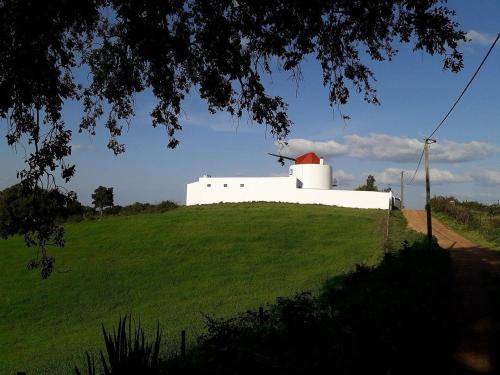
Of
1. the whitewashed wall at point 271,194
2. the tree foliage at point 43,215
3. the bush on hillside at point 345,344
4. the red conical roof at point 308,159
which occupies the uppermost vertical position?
the red conical roof at point 308,159

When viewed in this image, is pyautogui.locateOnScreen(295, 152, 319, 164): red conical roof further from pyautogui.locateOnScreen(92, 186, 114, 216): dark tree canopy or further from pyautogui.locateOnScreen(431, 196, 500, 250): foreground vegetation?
pyautogui.locateOnScreen(92, 186, 114, 216): dark tree canopy

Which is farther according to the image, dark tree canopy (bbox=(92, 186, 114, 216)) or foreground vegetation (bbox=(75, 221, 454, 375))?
dark tree canopy (bbox=(92, 186, 114, 216))

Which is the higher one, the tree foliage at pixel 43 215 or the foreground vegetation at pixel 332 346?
the tree foliage at pixel 43 215

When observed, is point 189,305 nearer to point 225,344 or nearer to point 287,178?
point 225,344

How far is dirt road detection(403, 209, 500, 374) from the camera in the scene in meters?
8.96

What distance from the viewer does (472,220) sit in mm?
43500

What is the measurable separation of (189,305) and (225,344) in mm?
15955

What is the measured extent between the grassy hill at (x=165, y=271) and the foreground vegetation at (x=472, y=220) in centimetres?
674

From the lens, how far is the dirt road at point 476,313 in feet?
29.4

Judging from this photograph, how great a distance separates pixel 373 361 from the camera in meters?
6.61

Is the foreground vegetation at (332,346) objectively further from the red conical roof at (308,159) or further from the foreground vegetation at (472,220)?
the red conical roof at (308,159)

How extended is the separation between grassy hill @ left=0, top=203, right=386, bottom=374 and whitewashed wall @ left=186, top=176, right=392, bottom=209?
14.6ft

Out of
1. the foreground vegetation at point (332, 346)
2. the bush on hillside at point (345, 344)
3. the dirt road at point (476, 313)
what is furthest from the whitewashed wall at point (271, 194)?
the bush on hillside at point (345, 344)

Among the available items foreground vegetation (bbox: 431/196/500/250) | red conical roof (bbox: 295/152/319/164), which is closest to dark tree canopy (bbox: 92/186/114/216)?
red conical roof (bbox: 295/152/319/164)
